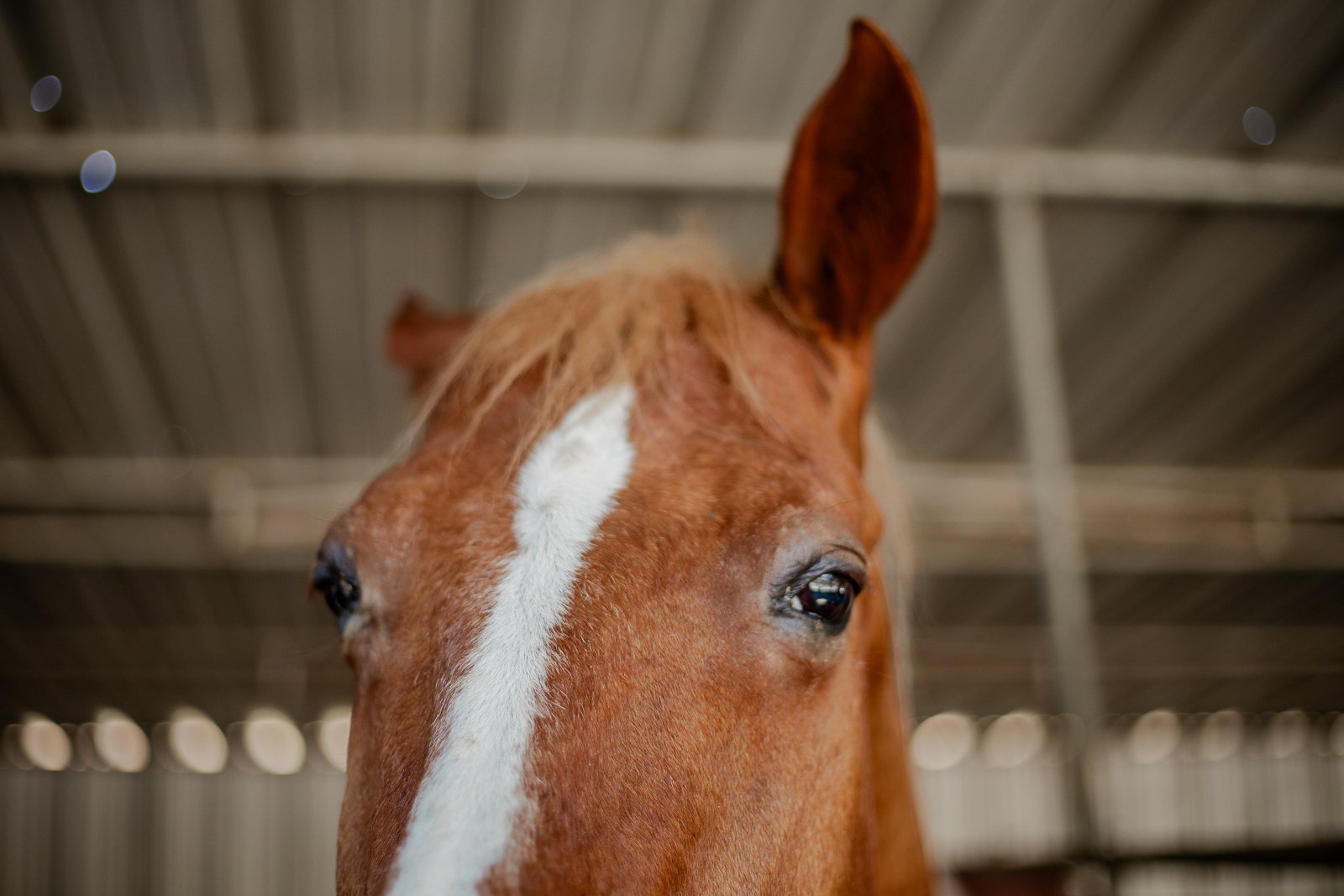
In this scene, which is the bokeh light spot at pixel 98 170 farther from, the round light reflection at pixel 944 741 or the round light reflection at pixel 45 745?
the round light reflection at pixel 944 741

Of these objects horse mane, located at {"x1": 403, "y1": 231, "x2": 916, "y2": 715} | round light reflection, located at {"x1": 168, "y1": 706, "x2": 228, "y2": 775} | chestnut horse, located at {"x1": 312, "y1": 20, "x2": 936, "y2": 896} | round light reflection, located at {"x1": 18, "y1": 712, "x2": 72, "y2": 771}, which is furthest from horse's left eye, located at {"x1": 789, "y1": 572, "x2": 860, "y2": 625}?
round light reflection, located at {"x1": 18, "y1": 712, "x2": 72, "y2": 771}

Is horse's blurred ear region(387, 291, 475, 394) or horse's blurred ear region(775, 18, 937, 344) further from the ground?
horse's blurred ear region(387, 291, 475, 394)

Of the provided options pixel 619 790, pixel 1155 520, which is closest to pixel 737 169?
pixel 619 790

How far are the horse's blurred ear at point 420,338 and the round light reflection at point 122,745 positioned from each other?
17.7 meters

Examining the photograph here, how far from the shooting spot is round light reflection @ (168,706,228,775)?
55.6ft

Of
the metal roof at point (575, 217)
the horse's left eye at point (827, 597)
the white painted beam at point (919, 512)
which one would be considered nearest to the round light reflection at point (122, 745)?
the white painted beam at point (919, 512)

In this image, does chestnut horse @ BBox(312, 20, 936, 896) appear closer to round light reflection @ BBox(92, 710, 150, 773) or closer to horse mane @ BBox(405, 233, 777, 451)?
horse mane @ BBox(405, 233, 777, 451)

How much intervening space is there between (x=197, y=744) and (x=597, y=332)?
19.0m

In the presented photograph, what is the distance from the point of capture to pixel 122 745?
684 inches

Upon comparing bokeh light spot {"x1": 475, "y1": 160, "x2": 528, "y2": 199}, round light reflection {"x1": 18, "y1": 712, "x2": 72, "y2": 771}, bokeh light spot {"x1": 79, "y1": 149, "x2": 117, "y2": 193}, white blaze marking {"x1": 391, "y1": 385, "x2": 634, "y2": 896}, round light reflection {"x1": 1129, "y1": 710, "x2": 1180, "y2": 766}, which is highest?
round light reflection {"x1": 18, "y1": 712, "x2": 72, "y2": 771}

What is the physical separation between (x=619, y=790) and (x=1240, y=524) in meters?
10.1

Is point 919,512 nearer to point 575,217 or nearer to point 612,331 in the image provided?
point 575,217

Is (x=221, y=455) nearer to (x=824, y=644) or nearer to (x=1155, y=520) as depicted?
(x=824, y=644)

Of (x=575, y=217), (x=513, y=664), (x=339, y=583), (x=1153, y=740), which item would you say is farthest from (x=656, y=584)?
(x=1153, y=740)
